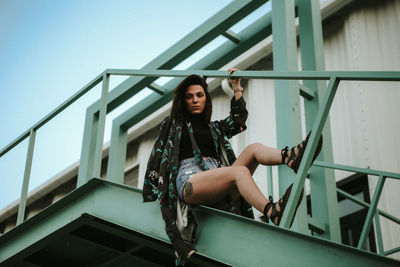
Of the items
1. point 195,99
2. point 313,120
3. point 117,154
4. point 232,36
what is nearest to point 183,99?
point 195,99

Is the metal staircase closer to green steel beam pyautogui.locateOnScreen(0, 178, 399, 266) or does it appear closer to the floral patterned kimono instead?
green steel beam pyautogui.locateOnScreen(0, 178, 399, 266)

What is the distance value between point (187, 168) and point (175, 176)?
0.13 metres

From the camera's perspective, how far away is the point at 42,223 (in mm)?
6574

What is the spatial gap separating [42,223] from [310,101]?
344 cm

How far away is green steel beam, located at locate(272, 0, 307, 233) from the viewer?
20.9ft

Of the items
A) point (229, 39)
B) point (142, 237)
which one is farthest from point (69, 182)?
point (142, 237)

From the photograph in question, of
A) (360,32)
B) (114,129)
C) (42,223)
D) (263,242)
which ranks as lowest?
(263,242)

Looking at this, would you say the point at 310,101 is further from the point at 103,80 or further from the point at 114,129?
the point at 114,129

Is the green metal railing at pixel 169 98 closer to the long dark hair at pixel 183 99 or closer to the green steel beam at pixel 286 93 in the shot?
the long dark hair at pixel 183 99

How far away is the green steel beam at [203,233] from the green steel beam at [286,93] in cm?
155

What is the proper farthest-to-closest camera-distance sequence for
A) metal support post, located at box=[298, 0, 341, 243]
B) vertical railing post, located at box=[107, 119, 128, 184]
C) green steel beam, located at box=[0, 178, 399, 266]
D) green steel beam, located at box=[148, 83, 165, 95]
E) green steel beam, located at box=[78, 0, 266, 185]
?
green steel beam, located at box=[148, 83, 165, 95] → vertical railing post, located at box=[107, 119, 128, 184] → green steel beam, located at box=[78, 0, 266, 185] → metal support post, located at box=[298, 0, 341, 243] → green steel beam, located at box=[0, 178, 399, 266]

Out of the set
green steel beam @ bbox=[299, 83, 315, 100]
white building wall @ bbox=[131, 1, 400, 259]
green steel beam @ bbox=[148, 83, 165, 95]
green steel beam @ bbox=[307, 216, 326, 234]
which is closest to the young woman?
green steel beam @ bbox=[307, 216, 326, 234]

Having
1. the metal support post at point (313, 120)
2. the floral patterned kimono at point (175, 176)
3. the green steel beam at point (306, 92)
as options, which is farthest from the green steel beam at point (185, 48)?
the floral patterned kimono at point (175, 176)

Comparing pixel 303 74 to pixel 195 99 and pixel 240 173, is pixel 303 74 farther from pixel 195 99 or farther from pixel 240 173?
pixel 195 99
